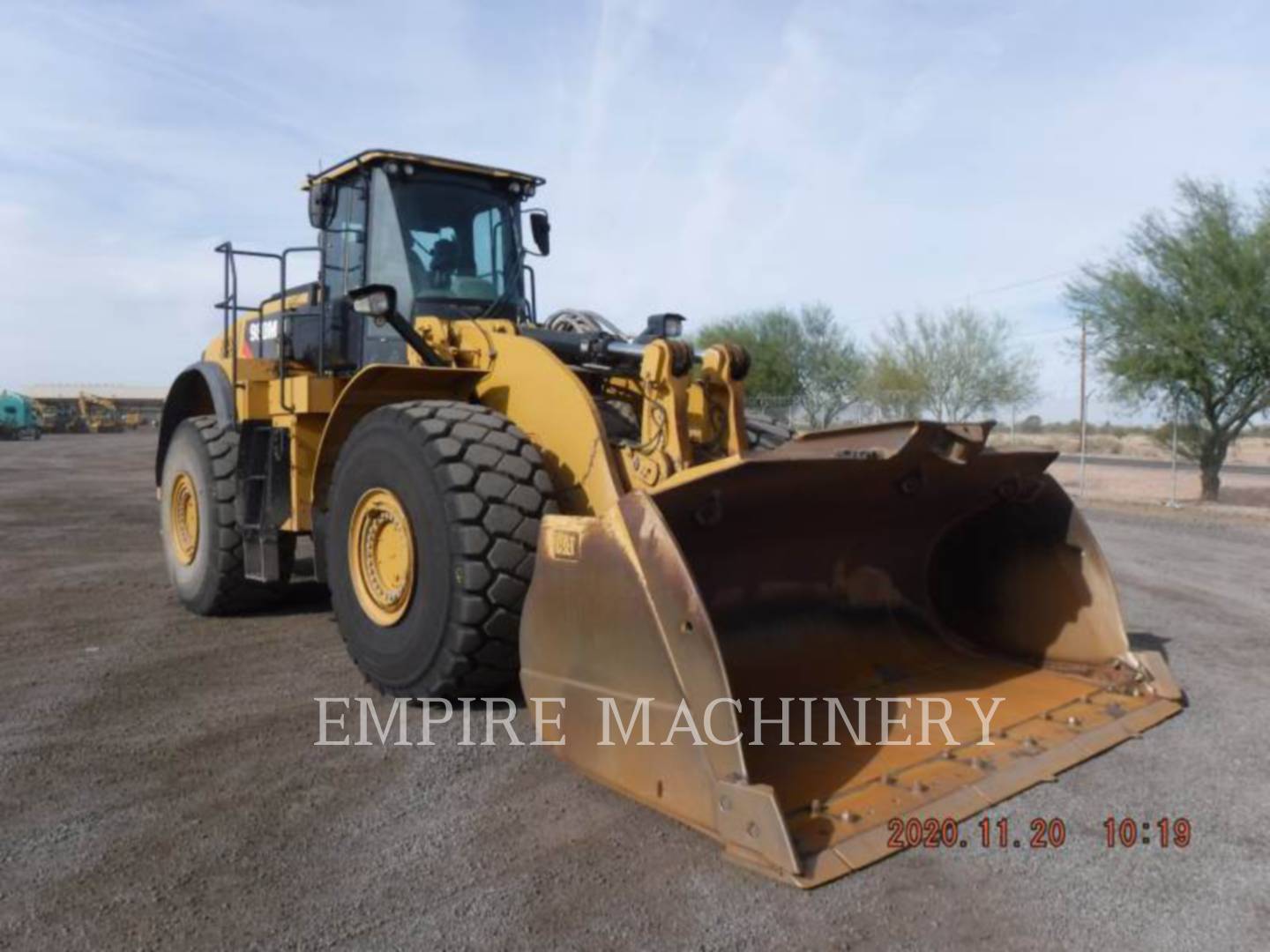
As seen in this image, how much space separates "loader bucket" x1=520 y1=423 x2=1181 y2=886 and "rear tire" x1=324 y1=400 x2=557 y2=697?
286 millimetres

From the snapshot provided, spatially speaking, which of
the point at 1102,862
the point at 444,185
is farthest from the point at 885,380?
the point at 1102,862

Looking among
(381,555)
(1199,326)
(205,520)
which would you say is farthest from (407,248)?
(1199,326)

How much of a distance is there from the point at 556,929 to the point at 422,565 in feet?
6.22

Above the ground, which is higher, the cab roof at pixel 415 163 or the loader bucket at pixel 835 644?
the cab roof at pixel 415 163

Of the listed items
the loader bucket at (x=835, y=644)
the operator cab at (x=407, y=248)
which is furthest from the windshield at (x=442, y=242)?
the loader bucket at (x=835, y=644)

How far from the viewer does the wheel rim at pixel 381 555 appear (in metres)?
4.57

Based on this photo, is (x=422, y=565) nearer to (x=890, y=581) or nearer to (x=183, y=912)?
(x=183, y=912)

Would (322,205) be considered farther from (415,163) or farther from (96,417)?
(96,417)

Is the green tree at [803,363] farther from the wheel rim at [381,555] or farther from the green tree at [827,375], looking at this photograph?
the wheel rim at [381,555]

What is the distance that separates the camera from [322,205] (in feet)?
19.6

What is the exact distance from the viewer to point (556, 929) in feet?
9.36

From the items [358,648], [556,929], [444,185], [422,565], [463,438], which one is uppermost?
[444,185]

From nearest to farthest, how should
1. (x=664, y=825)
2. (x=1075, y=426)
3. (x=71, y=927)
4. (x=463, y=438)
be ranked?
(x=71, y=927)
(x=664, y=825)
(x=463, y=438)
(x=1075, y=426)

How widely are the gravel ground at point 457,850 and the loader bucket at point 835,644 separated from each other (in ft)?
0.56
